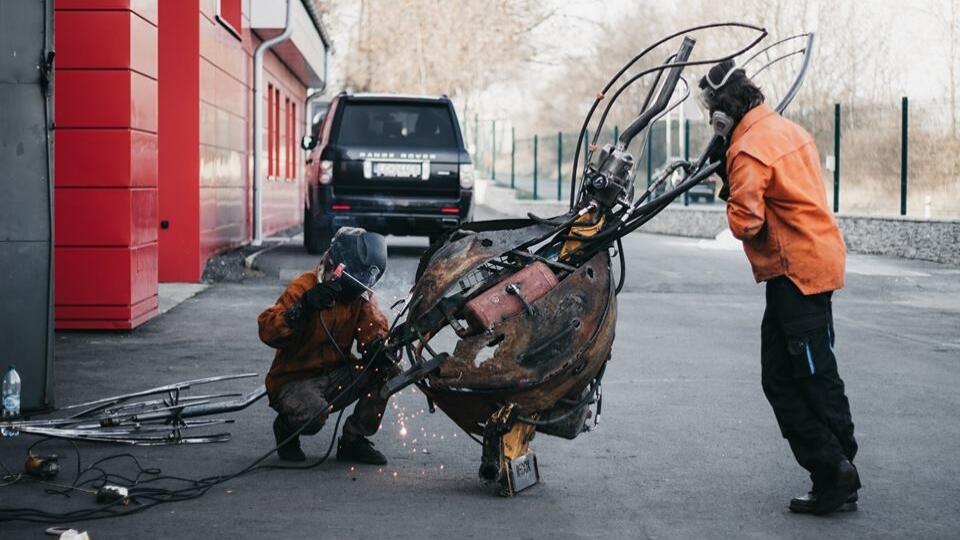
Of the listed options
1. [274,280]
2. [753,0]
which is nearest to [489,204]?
[753,0]

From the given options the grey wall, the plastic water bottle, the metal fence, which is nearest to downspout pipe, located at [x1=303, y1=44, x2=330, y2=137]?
the metal fence

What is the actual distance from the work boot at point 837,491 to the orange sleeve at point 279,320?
224 centimetres

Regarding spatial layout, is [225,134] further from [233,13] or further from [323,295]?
[323,295]

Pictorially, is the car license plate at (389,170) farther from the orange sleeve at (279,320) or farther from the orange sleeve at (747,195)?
the orange sleeve at (747,195)

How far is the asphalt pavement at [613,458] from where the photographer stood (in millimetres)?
5258

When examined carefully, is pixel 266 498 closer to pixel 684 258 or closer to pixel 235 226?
pixel 235 226

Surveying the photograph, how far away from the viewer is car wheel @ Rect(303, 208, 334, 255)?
736 inches

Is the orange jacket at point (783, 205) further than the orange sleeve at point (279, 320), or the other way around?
the orange sleeve at point (279, 320)

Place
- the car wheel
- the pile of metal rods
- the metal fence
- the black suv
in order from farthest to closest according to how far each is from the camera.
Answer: the metal fence → the car wheel → the black suv → the pile of metal rods

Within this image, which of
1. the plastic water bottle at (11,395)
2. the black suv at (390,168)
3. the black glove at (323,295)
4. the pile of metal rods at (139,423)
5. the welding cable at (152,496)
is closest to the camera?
the welding cable at (152,496)

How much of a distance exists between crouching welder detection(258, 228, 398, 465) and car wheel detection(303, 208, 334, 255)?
12.2 m

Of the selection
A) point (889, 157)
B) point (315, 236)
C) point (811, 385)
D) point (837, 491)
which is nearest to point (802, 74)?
point (811, 385)

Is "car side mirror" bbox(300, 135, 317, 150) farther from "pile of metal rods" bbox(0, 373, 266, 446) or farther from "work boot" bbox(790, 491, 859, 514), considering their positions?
"work boot" bbox(790, 491, 859, 514)

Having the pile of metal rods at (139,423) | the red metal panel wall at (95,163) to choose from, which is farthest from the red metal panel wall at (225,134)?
the pile of metal rods at (139,423)
